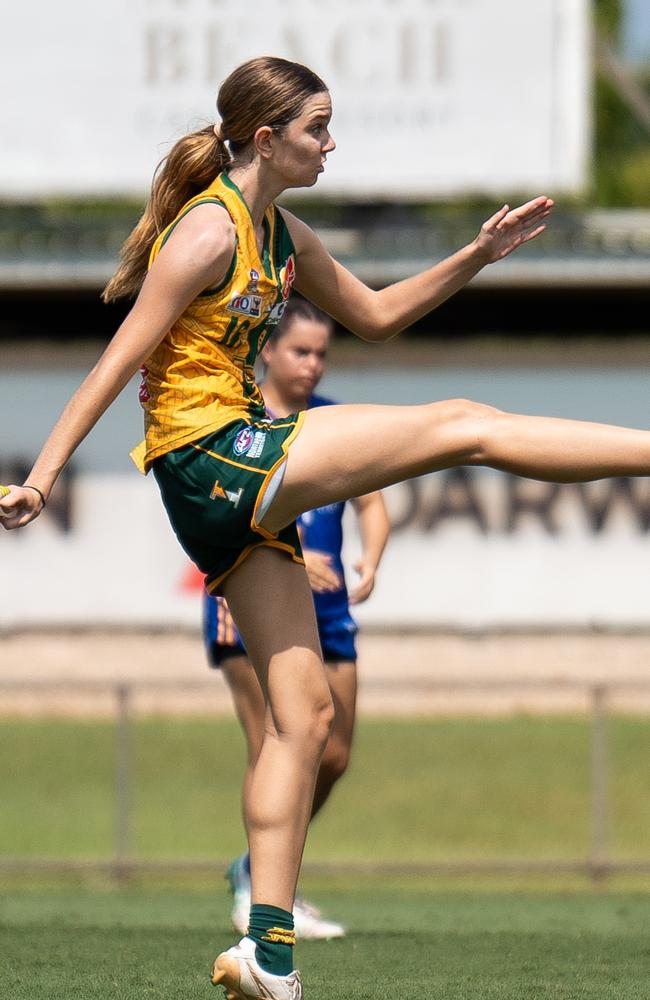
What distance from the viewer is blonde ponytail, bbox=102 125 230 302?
4.11 m

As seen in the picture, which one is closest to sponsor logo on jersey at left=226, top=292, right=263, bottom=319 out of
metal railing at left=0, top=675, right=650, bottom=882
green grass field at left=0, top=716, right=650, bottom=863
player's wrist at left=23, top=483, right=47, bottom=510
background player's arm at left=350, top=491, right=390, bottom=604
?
player's wrist at left=23, top=483, right=47, bottom=510

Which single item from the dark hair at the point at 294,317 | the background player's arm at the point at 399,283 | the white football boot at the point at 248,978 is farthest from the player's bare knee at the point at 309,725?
the dark hair at the point at 294,317

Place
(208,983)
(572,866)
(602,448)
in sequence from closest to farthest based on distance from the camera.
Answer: (602,448) → (208,983) → (572,866)

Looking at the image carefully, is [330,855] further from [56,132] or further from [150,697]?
[56,132]

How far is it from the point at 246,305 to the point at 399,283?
1.84 ft

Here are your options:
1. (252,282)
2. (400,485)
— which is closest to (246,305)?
(252,282)

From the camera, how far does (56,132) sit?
16609 mm

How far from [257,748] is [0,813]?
240 inches

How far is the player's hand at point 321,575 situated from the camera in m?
5.96

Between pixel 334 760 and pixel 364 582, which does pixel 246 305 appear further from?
pixel 364 582

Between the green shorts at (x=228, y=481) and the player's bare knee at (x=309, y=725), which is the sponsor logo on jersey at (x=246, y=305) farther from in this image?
the player's bare knee at (x=309, y=725)

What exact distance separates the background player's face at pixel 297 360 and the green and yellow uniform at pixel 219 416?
194 centimetres

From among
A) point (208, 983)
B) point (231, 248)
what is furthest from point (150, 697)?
point (231, 248)

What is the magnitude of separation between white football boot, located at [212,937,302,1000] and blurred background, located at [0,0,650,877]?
6098mm
